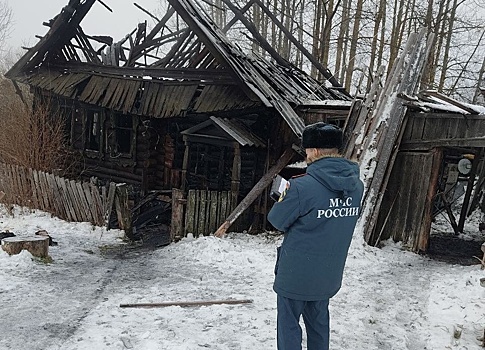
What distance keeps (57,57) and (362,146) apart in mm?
10093

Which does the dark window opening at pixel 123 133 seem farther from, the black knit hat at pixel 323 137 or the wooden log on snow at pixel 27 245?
the black knit hat at pixel 323 137

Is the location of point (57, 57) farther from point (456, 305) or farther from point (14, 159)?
point (456, 305)

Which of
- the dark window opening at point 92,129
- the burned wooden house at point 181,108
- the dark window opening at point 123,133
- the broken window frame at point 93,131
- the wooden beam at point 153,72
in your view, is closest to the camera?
Answer: the burned wooden house at point 181,108

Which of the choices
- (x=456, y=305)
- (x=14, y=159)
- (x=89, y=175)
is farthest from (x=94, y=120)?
(x=456, y=305)

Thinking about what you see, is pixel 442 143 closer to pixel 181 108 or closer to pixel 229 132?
pixel 229 132

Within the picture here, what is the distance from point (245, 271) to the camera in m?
6.85

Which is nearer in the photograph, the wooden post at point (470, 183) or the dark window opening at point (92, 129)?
the wooden post at point (470, 183)

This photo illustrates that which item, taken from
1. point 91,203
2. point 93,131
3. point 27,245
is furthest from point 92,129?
point 27,245

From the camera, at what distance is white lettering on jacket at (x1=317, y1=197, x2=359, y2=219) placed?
117 inches

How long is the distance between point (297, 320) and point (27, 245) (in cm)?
524

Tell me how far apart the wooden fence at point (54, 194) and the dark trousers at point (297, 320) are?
24.0 feet

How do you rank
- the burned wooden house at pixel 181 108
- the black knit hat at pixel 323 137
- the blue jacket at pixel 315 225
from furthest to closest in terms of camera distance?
the burned wooden house at pixel 181 108 → the black knit hat at pixel 323 137 → the blue jacket at pixel 315 225

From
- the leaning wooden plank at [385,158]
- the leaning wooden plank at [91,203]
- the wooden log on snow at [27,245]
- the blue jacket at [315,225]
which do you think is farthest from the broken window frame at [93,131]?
the blue jacket at [315,225]

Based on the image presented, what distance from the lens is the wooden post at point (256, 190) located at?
8.69 metres
